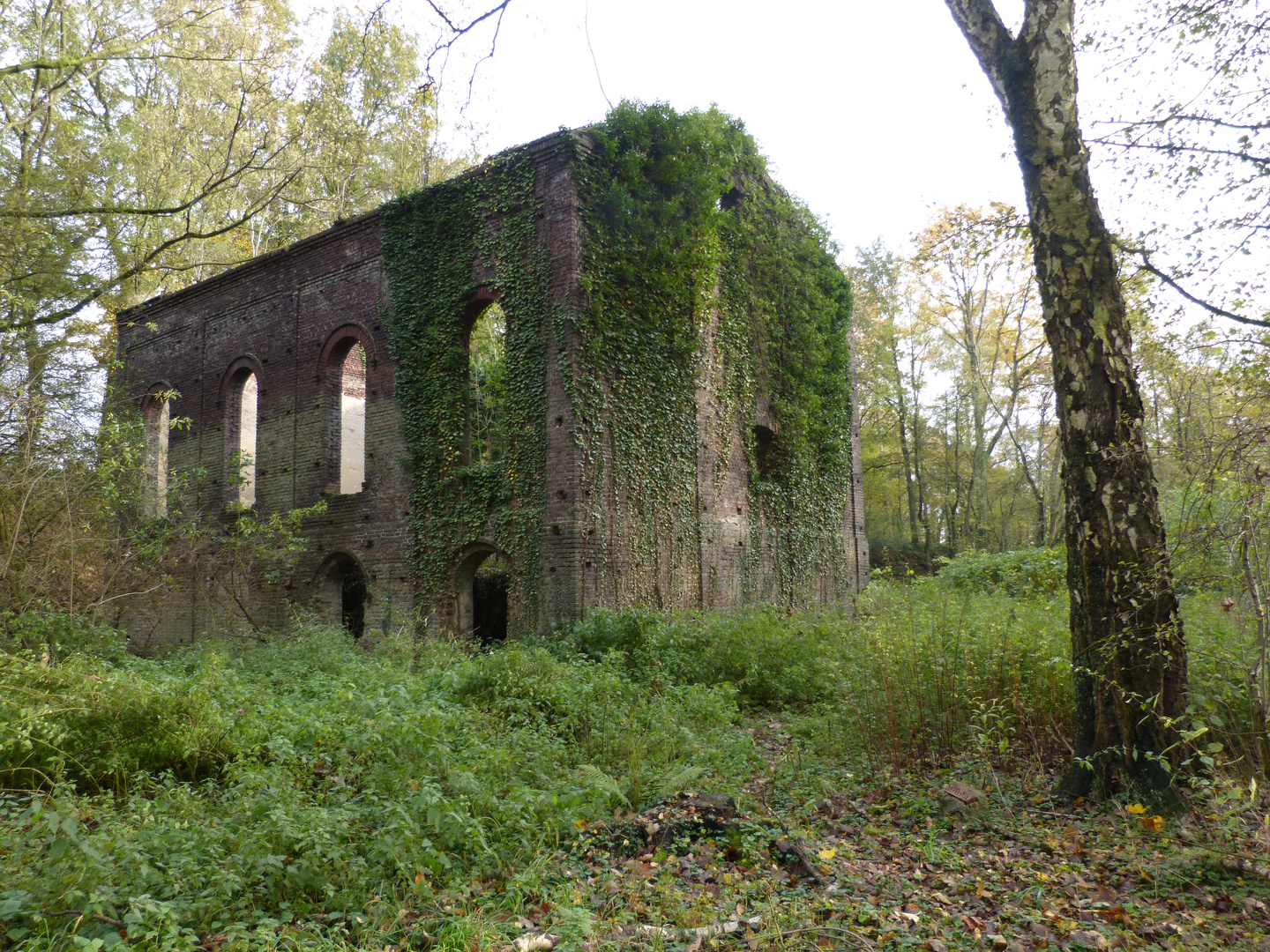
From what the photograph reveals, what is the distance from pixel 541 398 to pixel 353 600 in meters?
7.65

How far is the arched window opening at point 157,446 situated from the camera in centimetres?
1758

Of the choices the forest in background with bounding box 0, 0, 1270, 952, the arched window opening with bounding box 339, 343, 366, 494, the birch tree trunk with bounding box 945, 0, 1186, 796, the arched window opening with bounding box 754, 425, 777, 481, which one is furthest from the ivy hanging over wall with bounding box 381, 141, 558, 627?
the birch tree trunk with bounding box 945, 0, 1186, 796

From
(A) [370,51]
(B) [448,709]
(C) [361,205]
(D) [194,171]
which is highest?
(C) [361,205]

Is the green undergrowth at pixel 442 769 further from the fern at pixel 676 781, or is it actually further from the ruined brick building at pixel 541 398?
the ruined brick building at pixel 541 398

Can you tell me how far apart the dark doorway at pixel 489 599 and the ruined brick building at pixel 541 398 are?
38 millimetres

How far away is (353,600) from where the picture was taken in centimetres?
1722

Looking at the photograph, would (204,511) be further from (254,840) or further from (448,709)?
(254,840)

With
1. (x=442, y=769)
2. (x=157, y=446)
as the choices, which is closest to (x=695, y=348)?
(x=442, y=769)

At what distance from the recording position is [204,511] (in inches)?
685

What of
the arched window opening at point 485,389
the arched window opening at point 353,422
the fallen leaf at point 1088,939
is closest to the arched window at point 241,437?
the arched window opening at point 353,422

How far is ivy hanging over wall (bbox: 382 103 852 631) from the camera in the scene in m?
12.4

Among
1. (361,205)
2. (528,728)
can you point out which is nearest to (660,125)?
(528,728)

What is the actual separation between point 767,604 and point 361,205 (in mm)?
18429

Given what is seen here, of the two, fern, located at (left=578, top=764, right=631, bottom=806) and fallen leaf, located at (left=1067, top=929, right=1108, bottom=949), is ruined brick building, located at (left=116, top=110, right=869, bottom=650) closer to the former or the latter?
fern, located at (left=578, top=764, right=631, bottom=806)
